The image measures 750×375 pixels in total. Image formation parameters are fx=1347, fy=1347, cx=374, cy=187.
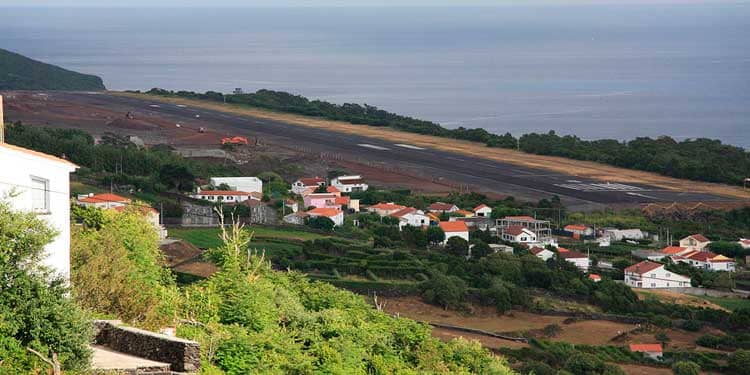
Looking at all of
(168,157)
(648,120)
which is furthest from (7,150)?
(648,120)

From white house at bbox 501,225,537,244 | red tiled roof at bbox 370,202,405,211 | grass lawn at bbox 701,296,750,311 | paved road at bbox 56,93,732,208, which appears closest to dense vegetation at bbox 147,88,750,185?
paved road at bbox 56,93,732,208

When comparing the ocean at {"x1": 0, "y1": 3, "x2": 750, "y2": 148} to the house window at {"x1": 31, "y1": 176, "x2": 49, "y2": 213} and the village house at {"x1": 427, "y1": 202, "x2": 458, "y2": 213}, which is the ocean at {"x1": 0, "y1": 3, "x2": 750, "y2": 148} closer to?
the village house at {"x1": 427, "y1": 202, "x2": 458, "y2": 213}

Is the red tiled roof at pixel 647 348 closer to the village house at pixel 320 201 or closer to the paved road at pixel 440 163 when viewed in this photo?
the village house at pixel 320 201

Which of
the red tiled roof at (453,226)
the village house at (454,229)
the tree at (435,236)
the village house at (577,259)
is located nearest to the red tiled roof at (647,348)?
the village house at (577,259)

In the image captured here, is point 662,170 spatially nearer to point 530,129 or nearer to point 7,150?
point 530,129

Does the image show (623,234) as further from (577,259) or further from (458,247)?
(458,247)

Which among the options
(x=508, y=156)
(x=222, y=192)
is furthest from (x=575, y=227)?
(x=508, y=156)
